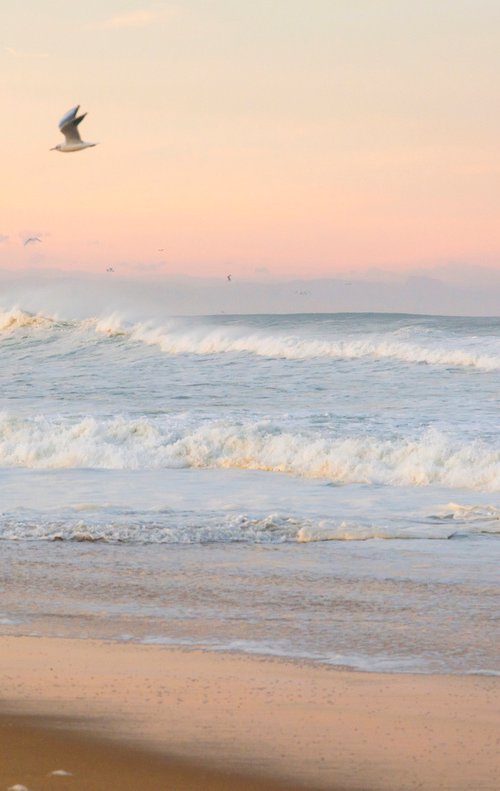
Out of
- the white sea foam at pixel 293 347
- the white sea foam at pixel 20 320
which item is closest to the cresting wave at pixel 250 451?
the white sea foam at pixel 293 347

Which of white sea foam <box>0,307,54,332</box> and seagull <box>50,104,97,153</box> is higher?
seagull <box>50,104,97,153</box>

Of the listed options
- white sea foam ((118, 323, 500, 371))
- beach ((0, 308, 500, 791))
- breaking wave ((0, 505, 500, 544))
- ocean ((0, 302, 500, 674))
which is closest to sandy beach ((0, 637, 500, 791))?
beach ((0, 308, 500, 791))

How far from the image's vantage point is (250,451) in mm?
16391

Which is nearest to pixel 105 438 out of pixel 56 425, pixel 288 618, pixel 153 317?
pixel 56 425

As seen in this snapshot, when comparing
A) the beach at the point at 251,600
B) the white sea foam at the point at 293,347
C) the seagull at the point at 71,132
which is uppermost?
the seagull at the point at 71,132

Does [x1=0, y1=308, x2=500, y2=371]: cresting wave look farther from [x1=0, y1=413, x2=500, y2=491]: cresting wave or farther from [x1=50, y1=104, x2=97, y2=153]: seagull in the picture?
[x1=50, y1=104, x2=97, y2=153]: seagull

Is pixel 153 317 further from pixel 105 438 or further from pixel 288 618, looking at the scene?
pixel 288 618

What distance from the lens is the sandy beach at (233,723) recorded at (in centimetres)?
434

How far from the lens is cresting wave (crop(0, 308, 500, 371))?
32.8 meters

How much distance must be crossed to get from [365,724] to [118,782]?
3.90ft

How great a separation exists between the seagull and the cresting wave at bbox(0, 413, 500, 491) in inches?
179

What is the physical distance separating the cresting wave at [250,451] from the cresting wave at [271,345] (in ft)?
47.8

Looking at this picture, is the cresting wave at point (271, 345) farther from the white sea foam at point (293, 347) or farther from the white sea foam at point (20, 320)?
the white sea foam at point (20, 320)

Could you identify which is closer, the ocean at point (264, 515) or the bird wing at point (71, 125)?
the ocean at point (264, 515)
